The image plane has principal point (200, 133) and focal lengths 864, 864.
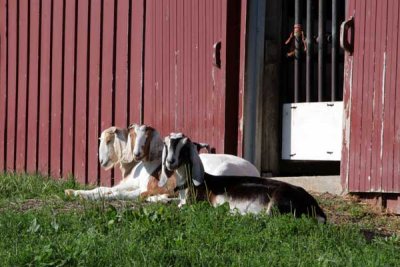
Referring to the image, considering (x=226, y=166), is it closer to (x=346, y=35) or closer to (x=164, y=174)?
(x=164, y=174)

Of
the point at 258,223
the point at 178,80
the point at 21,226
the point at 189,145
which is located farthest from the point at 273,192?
the point at 178,80

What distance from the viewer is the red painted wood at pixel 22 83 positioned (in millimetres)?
12414

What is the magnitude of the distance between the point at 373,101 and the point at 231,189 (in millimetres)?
1960

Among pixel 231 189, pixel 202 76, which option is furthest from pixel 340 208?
pixel 202 76

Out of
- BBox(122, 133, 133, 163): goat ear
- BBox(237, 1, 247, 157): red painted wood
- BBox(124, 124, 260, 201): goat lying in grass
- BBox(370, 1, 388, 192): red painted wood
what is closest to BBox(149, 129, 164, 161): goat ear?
BBox(124, 124, 260, 201): goat lying in grass

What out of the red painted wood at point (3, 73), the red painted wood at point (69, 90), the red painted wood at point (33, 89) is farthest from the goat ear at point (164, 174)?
the red painted wood at point (3, 73)

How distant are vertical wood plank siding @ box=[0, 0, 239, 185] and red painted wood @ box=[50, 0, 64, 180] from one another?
1cm

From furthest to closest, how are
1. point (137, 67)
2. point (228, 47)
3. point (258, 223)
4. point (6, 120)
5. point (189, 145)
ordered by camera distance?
point (6, 120) → point (137, 67) → point (228, 47) → point (189, 145) → point (258, 223)

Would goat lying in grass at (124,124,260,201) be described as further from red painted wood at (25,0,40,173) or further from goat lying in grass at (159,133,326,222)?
red painted wood at (25,0,40,173)

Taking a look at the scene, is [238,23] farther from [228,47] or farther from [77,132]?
[77,132]

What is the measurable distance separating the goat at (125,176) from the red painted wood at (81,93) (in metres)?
1.98

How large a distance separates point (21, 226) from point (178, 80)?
4.00m

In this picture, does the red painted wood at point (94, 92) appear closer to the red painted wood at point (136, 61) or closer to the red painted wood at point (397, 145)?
the red painted wood at point (136, 61)

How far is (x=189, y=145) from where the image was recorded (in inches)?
301
